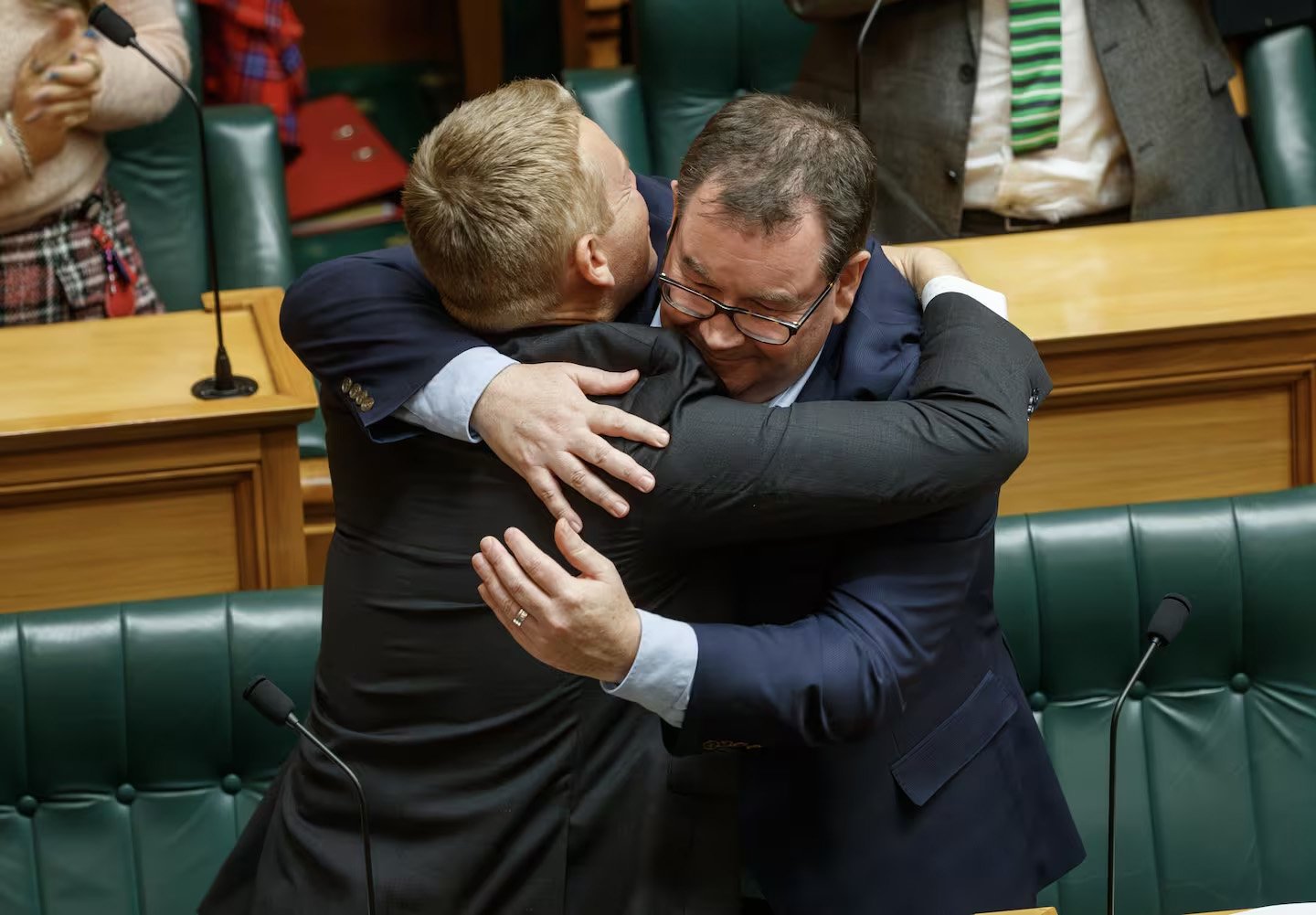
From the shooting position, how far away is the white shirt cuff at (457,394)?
134 cm

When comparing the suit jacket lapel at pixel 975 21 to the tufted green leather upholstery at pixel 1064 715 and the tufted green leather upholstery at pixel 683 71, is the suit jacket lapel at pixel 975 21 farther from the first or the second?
the tufted green leather upholstery at pixel 1064 715

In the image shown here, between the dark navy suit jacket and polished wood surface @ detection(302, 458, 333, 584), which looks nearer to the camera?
the dark navy suit jacket

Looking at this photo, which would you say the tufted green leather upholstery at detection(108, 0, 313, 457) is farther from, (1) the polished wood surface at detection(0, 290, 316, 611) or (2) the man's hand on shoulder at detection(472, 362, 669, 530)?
(2) the man's hand on shoulder at detection(472, 362, 669, 530)

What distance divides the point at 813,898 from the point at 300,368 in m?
1.12

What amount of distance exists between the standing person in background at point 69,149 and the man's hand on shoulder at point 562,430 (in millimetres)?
1534

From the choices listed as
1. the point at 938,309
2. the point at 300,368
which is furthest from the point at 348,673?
the point at 300,368

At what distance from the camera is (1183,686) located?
6.66 ft

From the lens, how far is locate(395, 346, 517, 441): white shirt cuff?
1345 millimetres

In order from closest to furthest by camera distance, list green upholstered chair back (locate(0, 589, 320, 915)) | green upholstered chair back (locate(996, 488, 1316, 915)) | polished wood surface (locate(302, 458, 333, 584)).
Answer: green upholstered chair back (locate(0, 589, 320, 915)), green upholstered chair back (locate(996, 488, 1316, 915)), polished wood surface (locate(302, 458, 333, 584))

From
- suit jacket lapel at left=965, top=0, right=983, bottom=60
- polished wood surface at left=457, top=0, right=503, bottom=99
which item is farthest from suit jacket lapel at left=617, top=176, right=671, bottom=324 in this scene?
polished wood surface at left=457, top=0, right=503, bottom=99

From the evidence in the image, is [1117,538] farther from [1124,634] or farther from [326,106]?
[326,106]

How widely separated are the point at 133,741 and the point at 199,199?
59.8 inches

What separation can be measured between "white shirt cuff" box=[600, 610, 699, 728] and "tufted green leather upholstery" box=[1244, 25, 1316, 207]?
226 cm

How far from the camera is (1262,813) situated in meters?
2.01
